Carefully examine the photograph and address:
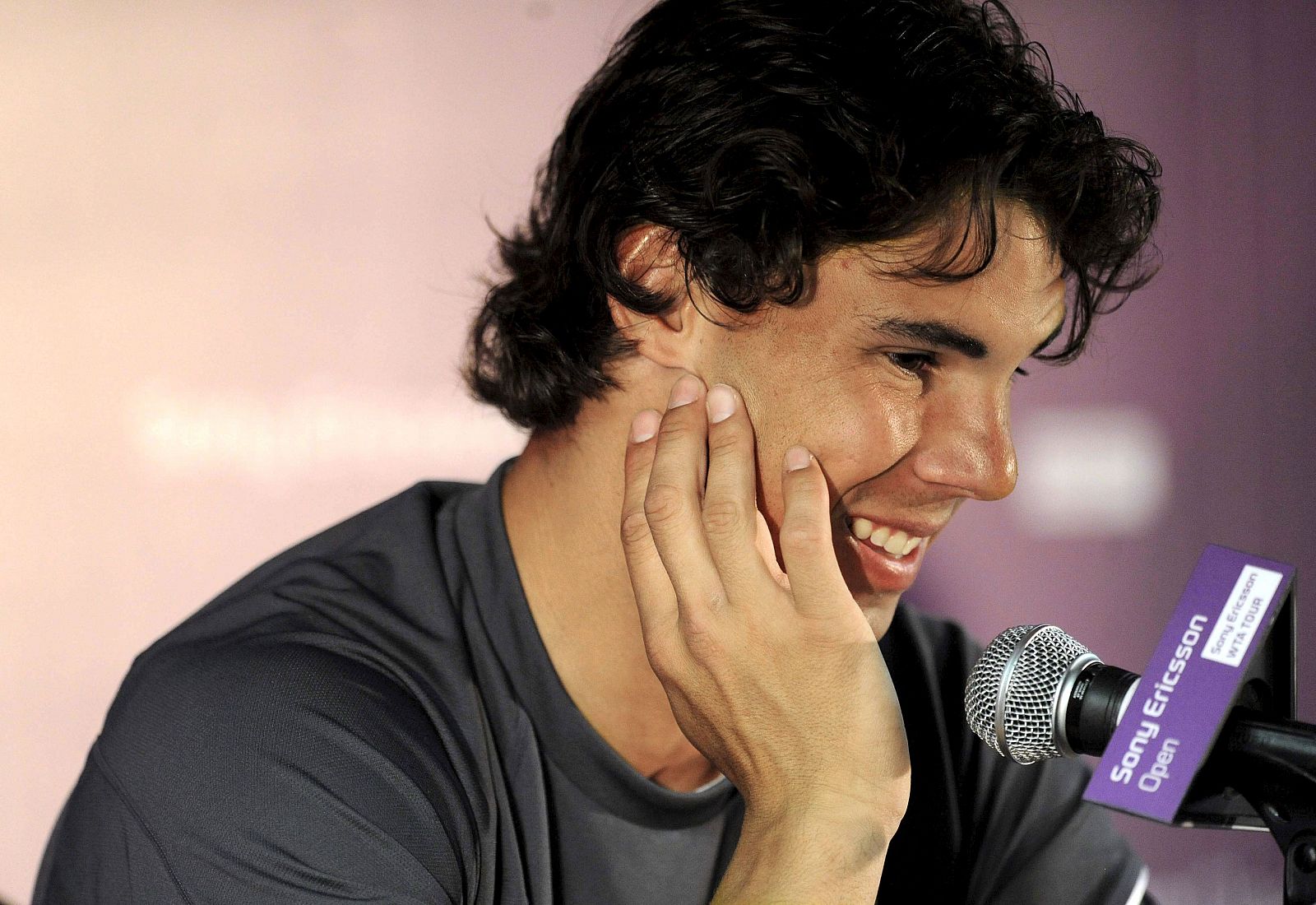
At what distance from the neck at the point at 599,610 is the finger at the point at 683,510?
0.13 m

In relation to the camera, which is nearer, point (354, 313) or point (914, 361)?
point (914, 361)

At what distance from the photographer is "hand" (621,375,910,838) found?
113cm

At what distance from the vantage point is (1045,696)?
35.2 inches

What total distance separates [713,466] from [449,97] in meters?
1.40

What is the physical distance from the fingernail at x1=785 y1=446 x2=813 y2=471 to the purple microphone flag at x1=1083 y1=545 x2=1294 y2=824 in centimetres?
50

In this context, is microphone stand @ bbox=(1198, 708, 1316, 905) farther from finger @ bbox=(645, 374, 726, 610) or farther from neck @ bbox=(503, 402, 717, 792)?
neck @ bbox=(503, 402, 717, 792)

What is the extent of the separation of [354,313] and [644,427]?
1.16 meters

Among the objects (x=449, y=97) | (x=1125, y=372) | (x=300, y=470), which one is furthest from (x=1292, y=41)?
(x=300, y=470)

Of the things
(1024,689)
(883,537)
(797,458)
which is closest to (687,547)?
(797,458)

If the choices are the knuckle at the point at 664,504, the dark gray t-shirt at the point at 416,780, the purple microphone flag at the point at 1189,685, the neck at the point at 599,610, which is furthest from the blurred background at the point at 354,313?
the purple microphone flag at the point at 1189,685

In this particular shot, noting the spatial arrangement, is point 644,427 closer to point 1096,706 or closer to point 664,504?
point 664,504

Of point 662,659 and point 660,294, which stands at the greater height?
point 660,294

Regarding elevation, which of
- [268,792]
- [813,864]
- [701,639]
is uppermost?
[701,639]

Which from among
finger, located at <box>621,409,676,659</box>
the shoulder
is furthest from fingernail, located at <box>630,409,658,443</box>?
the shoulder
